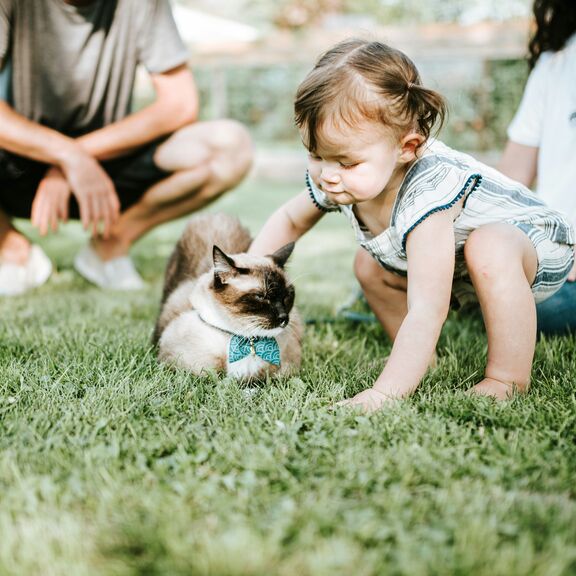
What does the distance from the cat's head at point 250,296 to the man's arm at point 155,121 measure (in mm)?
1539

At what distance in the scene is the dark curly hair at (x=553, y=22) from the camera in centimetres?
A: 271

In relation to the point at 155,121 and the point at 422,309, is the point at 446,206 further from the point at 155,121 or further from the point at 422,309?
the point at 155,121

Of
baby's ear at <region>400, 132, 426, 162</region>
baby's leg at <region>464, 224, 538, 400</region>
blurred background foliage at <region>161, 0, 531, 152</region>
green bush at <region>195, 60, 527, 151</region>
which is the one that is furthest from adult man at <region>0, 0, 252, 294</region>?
green bush at <region>195, 60, 527, 151</region>

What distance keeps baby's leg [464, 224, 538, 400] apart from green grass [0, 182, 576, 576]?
0.35ft

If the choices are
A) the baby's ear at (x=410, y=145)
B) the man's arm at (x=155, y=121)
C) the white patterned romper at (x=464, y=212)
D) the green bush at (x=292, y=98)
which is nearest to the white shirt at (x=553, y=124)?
the white patterned romper at (x=464, y=212)

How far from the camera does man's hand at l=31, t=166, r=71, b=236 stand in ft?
10.2

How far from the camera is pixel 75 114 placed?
3.40m

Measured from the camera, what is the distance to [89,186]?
123 inches

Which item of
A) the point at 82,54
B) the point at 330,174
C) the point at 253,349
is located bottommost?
the point at 253,349

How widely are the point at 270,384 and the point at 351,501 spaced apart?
0.68 meters

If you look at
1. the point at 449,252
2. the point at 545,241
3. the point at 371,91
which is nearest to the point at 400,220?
the point at 449,252

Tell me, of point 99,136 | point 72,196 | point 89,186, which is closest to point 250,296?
point 89,186

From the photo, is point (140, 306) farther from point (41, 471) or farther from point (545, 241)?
point (545, 241)

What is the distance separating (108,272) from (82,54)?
1202 millimetres
